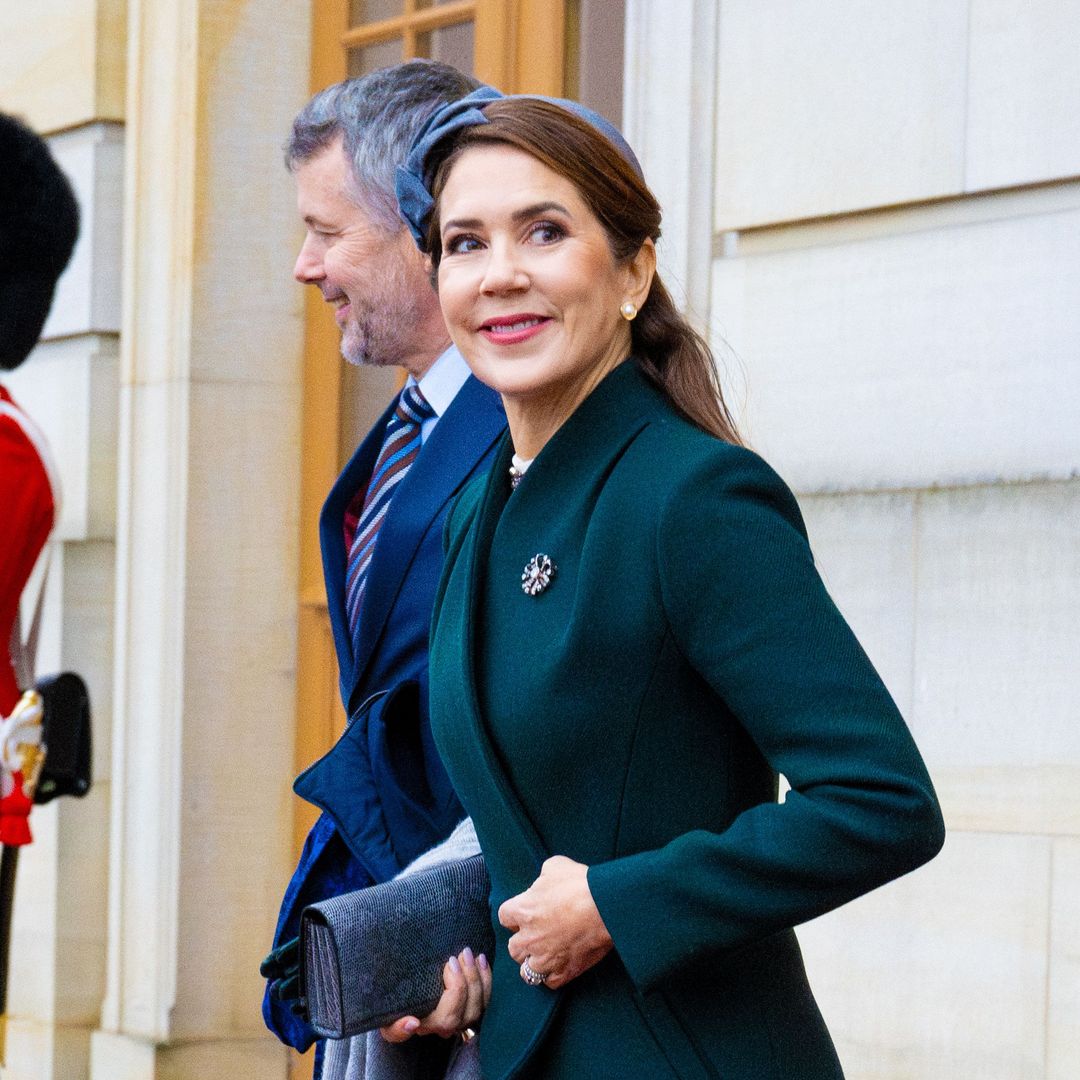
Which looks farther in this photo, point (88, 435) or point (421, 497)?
point (88, 435)

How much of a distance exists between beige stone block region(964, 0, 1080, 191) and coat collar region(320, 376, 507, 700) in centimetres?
151

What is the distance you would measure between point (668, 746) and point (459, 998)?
0.43m

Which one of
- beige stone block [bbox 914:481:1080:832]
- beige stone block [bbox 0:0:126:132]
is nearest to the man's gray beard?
beige stone block [bbox 914:481:1080:832]

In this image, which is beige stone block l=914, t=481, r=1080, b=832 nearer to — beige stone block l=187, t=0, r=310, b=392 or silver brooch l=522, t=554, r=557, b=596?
silver brooch l=522, t=554, r=557, b=596

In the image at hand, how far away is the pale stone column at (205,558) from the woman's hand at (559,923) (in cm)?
410

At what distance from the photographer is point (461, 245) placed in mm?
2195

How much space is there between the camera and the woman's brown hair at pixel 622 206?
211cm

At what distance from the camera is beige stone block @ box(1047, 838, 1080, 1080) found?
11.8 feet

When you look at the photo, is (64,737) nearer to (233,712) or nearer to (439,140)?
(233,712)

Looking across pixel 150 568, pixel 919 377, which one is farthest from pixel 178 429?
pixel 919 377

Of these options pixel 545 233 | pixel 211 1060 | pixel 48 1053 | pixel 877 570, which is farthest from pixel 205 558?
pixel 545 233

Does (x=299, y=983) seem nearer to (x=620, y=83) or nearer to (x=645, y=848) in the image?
(x=645, y=848)

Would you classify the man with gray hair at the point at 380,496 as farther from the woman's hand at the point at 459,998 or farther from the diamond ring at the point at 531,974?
the diamond ring at the point at 531,974

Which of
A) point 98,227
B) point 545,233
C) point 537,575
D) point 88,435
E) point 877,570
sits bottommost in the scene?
point 877,570
